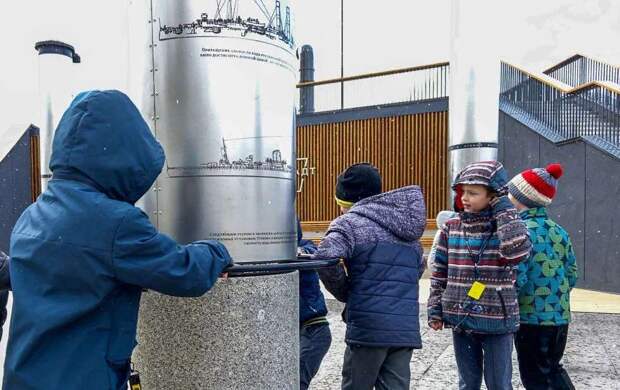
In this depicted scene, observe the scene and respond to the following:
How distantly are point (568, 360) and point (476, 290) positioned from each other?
277 cm

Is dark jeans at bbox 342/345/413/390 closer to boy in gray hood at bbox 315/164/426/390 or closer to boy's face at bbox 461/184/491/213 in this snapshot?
boy in gray hood at bbox 315/164/426/390

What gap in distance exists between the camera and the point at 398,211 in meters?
2.89

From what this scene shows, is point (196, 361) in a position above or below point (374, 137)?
below

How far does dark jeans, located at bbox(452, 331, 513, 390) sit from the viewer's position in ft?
9.68

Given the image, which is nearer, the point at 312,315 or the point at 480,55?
the point at 312,315

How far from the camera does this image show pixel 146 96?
235 centimetres

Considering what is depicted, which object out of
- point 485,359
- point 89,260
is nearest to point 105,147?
point 89,260

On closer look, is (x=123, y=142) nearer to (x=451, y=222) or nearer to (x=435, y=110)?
(x=451, y=222)

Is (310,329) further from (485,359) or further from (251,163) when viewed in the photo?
(251,163)

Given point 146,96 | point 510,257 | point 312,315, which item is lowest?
point 312,315

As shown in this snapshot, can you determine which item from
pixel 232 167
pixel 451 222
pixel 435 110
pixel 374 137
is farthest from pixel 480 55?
pixel 232 167

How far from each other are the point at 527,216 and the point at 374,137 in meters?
10.9

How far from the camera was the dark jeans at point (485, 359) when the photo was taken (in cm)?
295

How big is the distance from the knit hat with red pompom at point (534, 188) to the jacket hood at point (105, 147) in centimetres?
240
